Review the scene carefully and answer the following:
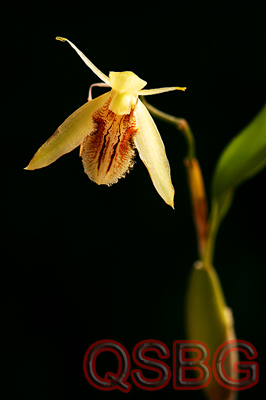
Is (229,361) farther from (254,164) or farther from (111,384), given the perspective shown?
(254,164)

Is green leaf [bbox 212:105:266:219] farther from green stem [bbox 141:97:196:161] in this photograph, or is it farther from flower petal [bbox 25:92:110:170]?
flower petal [bbox 25:92:110:170]

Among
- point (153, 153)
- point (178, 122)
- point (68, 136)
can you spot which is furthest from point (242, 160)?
point (68, 136)

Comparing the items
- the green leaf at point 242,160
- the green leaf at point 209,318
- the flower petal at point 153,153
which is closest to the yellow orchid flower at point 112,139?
the flower petal at point 153,153

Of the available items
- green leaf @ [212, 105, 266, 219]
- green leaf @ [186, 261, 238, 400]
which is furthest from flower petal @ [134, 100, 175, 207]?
green leaf @ [186, 261, 238, 400]

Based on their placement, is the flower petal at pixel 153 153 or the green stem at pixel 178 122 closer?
the flower petal at pixel 153 153

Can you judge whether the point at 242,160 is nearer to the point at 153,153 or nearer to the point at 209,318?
the point at 153,153

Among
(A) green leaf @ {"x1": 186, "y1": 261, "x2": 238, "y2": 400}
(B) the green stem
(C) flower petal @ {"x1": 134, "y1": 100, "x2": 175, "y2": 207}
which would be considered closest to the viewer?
(C) flower petal @ {"x1": 134, "y1": 100, "x2": 175, "y2": 207}

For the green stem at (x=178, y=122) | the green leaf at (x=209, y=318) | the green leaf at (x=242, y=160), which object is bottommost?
the green leaf at (x=209, y=318)

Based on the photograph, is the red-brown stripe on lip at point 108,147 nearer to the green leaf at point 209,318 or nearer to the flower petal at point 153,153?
the flower petal at point 153,153
